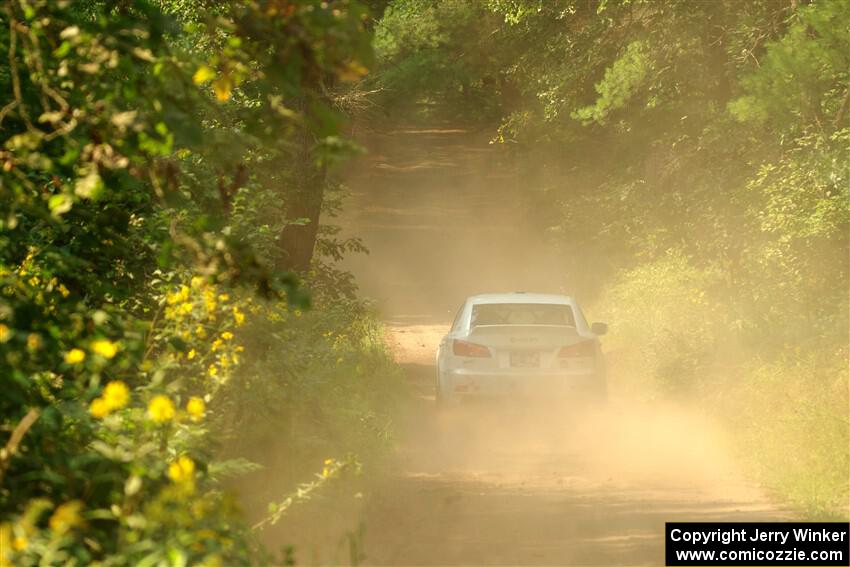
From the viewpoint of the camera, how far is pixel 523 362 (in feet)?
50.0

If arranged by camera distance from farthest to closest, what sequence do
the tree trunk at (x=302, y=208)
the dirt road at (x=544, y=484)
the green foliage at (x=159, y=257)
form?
1. the tree trunk at (x=302, y=208)
2. the dirt road at (x=544, y=484)
3. the green foliage at (x=159, y=257)

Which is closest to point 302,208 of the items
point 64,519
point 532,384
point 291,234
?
point 291,234

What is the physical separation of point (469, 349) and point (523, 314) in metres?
1.46

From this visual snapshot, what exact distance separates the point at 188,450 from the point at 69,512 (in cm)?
276

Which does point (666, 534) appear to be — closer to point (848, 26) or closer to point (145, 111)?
point (145, 111)


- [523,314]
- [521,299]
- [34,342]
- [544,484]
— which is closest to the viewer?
[34,342]

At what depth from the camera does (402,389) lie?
61.5 feet

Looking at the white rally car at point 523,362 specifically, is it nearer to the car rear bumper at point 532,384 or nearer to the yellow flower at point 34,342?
the car rear bumper at point 532,384

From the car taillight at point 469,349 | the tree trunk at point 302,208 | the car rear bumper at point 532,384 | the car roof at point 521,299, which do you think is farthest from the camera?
the tree trunk at point 302,208

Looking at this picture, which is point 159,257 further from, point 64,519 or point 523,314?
point 523,314

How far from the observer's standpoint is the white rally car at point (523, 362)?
15.2 m

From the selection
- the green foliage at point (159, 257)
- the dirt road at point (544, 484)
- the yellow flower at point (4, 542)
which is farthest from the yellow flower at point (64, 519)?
the dirt road at point (544, 484)

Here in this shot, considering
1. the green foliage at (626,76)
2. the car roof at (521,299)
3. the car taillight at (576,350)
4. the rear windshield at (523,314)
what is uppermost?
the green foliage at (626,76)

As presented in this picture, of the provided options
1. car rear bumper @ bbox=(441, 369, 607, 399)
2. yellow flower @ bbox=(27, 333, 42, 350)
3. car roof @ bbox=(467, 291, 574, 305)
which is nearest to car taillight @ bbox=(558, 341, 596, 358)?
car rear bumper @ bbox=(441, 369, 607, 399)
